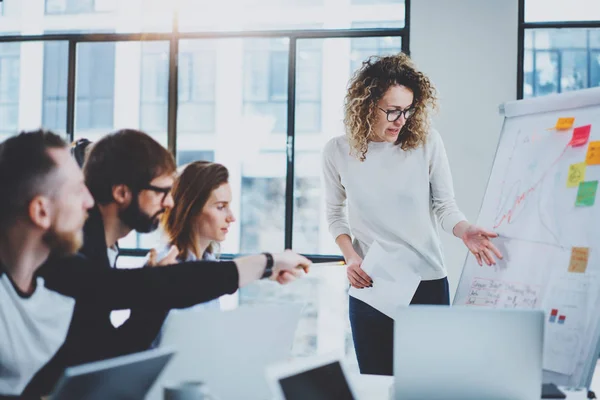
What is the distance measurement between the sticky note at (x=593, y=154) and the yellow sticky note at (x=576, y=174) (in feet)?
0.07

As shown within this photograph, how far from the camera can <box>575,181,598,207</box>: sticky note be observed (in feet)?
6.11

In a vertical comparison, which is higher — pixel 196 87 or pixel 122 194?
pixel 196 87

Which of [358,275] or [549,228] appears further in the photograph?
[358,275]

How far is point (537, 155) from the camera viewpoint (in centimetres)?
212

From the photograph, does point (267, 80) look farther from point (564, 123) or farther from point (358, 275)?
point (564, 123)

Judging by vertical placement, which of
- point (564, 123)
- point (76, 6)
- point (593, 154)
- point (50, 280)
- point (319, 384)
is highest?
point (76, 6)

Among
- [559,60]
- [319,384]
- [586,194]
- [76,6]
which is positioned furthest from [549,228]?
[76,6]

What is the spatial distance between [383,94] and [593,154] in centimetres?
70

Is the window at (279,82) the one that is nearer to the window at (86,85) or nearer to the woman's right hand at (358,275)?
the window at (86,85)

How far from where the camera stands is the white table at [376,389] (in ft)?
5.17

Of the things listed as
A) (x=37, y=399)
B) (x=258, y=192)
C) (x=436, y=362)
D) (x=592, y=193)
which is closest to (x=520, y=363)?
(x=436, y=362)

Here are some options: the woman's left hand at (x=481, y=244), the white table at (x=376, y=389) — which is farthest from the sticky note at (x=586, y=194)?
the white table at (x=376, y=389)

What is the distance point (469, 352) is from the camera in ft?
4.05

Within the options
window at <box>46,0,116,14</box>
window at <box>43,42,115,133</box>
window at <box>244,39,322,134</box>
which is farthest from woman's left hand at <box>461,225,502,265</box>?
window at <box>46,0,116,14</box>
